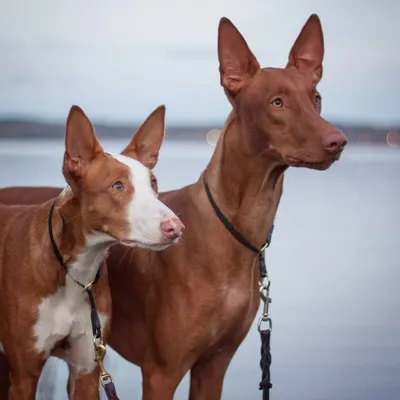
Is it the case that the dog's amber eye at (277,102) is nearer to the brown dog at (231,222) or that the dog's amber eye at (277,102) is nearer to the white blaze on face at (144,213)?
the brown dog at (231,222)

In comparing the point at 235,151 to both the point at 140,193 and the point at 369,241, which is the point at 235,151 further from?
the point at 369,241

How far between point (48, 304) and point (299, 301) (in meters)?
2.42

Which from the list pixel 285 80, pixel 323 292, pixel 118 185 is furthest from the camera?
pixel 323 292

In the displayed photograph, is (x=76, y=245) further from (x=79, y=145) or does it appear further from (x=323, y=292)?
(x=323, y=292)

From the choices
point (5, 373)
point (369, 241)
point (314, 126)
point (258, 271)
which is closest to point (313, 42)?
point (314, 126)

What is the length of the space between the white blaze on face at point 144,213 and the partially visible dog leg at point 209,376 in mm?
591

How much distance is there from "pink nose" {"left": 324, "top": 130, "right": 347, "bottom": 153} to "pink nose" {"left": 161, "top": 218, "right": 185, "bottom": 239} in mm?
417

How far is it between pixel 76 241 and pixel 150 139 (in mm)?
354

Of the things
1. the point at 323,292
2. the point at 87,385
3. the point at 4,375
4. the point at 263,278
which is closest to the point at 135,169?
the point at 263,278

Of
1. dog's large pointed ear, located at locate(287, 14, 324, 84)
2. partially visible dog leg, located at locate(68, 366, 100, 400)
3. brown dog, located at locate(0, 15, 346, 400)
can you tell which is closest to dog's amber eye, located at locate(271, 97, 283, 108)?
brown dog, located at locate(0, 15, 346, 400)

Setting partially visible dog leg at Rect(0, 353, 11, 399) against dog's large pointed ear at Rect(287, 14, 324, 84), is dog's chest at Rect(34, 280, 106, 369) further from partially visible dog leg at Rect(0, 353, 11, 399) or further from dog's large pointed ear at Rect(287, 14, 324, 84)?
dog's large pointed ear at Rect(287, 14, 324, 84)

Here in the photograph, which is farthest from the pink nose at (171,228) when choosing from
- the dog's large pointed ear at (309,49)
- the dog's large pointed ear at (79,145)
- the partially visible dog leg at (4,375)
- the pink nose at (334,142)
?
the partially visible dog leg at (4,375)

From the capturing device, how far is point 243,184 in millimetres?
2844

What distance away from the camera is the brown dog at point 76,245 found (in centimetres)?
264
